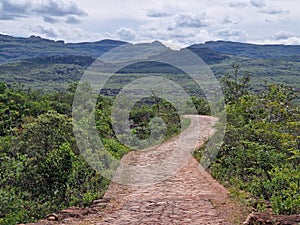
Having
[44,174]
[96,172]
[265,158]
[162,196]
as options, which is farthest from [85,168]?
[265,158]

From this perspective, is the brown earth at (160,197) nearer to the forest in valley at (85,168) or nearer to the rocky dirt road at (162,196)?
the rocky dirt road at (162,196)

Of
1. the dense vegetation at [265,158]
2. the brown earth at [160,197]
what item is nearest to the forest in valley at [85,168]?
the dense vegetation at [265,158]

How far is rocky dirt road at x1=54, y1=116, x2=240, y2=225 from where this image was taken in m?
7.18

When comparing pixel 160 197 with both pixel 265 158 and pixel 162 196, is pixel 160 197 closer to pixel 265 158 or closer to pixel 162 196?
pixel 162 196

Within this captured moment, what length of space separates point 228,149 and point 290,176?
4050 mm

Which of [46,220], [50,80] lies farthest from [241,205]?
[50,80]

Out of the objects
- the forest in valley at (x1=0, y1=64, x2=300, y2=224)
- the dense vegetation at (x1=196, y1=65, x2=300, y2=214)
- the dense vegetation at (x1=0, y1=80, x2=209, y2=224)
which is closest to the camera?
the dense vegetation at (x1=196, y1=65, x2=300, y2=214)

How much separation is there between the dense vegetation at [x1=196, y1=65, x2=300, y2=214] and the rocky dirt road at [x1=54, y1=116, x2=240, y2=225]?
69 cm

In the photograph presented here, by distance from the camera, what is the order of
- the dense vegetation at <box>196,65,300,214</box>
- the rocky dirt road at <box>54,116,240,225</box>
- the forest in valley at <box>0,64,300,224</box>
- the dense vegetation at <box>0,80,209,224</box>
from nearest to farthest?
the rocky dirt road at <box>54,116,240,225</box> → the dense vegetation at <box>196,65,300,214</box> → the forest in valley at <box>0,64,300,224</box> → the dense vegetation at <box>0,80,209,224</box>

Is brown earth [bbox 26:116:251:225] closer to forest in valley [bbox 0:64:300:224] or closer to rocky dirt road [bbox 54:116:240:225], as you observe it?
rocky dirt road [bbox 54:116:240:225]

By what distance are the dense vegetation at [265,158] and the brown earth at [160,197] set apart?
64 centimetres

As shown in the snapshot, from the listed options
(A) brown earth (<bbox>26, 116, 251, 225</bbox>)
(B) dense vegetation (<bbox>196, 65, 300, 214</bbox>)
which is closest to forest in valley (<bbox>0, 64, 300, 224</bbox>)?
(B) dense vegetation (<bbox>196, 65, 300, 214</bbox>)

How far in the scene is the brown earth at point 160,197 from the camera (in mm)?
7195

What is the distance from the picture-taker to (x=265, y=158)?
10047 mm
